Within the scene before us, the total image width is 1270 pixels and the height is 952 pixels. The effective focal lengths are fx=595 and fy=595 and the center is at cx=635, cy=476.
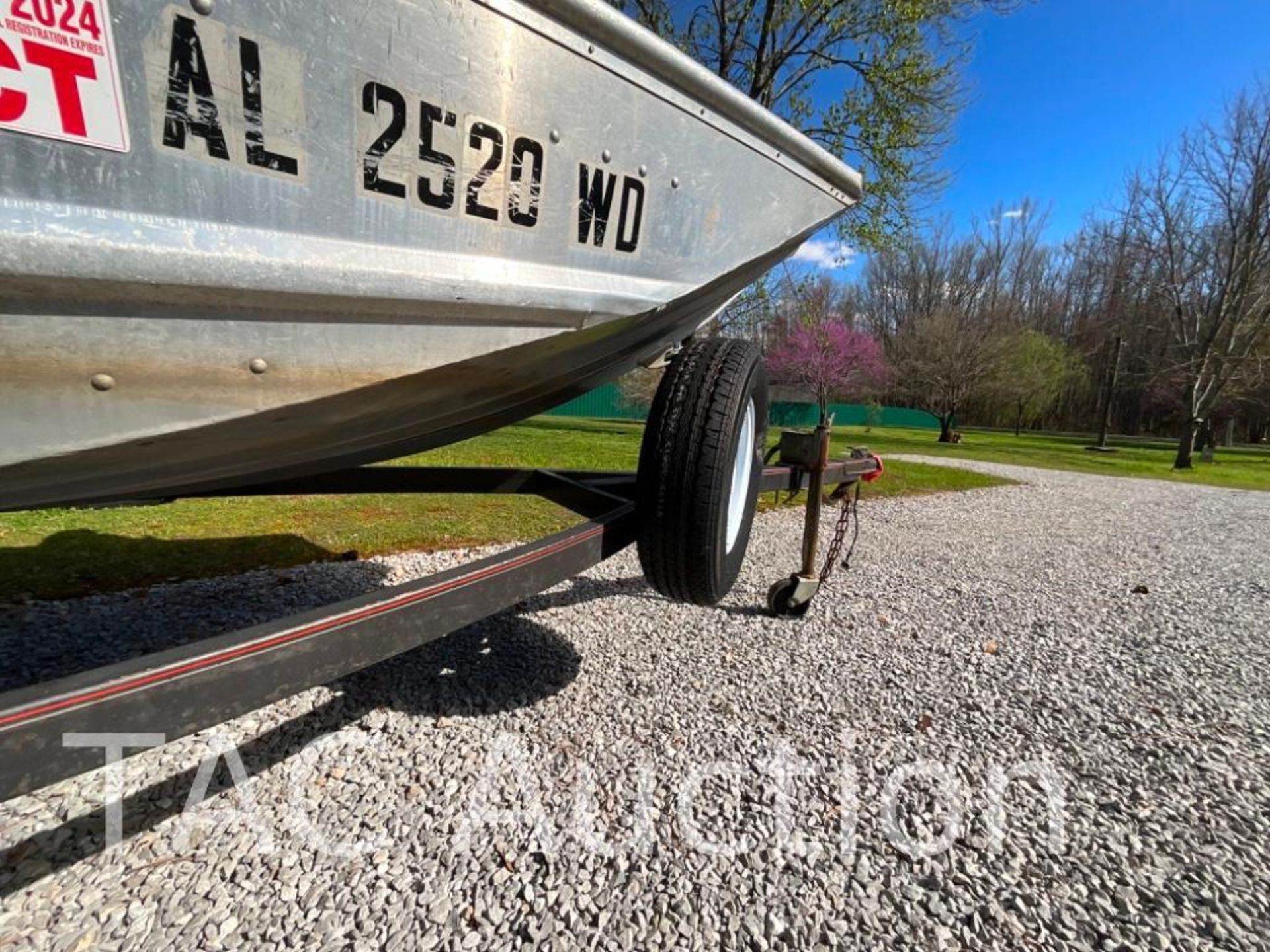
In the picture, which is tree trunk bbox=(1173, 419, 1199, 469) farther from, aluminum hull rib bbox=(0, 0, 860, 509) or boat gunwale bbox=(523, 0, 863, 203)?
aluminum hull rib bbox=(0, 0, 860, 509)

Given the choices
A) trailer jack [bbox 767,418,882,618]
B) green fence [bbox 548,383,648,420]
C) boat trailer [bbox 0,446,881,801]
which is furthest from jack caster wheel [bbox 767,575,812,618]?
green fence [bbox 548,383,648,420]

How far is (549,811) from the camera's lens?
1.67 meters

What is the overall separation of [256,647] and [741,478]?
1906 millimetres

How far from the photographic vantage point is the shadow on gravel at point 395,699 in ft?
4.84

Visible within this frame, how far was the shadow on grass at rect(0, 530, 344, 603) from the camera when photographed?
120 inches

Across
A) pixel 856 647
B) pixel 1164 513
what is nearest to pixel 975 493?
pixel 1164 513

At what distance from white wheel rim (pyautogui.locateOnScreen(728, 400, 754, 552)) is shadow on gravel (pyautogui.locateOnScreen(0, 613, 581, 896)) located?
893mm

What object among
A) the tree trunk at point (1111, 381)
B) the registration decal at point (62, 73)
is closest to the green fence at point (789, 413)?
the tree trunk at point (1111, 381)

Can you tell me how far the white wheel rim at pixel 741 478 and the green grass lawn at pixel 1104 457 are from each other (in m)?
14.8

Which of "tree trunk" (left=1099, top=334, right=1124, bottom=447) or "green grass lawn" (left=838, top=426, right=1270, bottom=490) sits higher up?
"tree trunk" (left=1099, top=334, right=1124, bottom=447)

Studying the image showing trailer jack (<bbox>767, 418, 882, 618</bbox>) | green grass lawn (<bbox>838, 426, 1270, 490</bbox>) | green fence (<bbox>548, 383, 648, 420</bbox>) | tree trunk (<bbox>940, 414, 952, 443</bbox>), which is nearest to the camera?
trailer jack (<bbox>767, 418, 882, 618</bbox>)

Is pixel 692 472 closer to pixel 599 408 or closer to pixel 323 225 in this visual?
pixel 323 225

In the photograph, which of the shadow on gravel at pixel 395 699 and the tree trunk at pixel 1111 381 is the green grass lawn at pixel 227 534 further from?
the tree trunk at pixel 1111 381

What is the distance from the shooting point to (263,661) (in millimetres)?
1069
